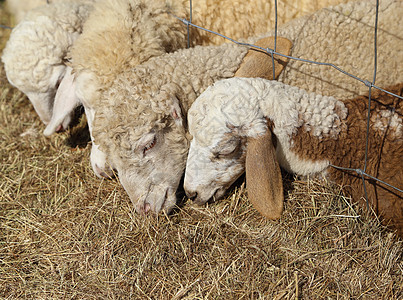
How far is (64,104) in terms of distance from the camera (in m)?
3.77

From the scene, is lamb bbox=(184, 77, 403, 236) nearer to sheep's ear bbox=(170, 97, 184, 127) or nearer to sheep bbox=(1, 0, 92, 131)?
sheep's ear bbox=(170, 97, 184, 127)

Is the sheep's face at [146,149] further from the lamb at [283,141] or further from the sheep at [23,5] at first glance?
the sheep at [23,5]

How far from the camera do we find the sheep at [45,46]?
379 centimetres

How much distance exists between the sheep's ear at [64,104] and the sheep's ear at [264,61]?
1.39 meters

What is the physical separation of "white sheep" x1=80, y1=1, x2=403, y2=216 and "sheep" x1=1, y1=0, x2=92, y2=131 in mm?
920

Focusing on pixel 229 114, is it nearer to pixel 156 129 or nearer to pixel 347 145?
pixel 156 129

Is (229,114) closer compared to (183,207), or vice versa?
(229,114)

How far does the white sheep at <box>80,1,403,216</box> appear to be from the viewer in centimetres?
293

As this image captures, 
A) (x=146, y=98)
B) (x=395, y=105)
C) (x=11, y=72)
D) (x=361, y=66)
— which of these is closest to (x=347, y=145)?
(x=395, y=105)

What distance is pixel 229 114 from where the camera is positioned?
2709mm

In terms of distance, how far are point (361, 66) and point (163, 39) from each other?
1.38 meters

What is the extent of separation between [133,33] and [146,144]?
0.84m

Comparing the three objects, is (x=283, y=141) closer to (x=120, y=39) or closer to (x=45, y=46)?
(x=120, y=39)

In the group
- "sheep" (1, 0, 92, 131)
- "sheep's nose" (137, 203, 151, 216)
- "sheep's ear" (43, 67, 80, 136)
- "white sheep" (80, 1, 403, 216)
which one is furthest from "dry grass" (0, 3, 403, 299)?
"sheep" (1, 0, 92, 131)
